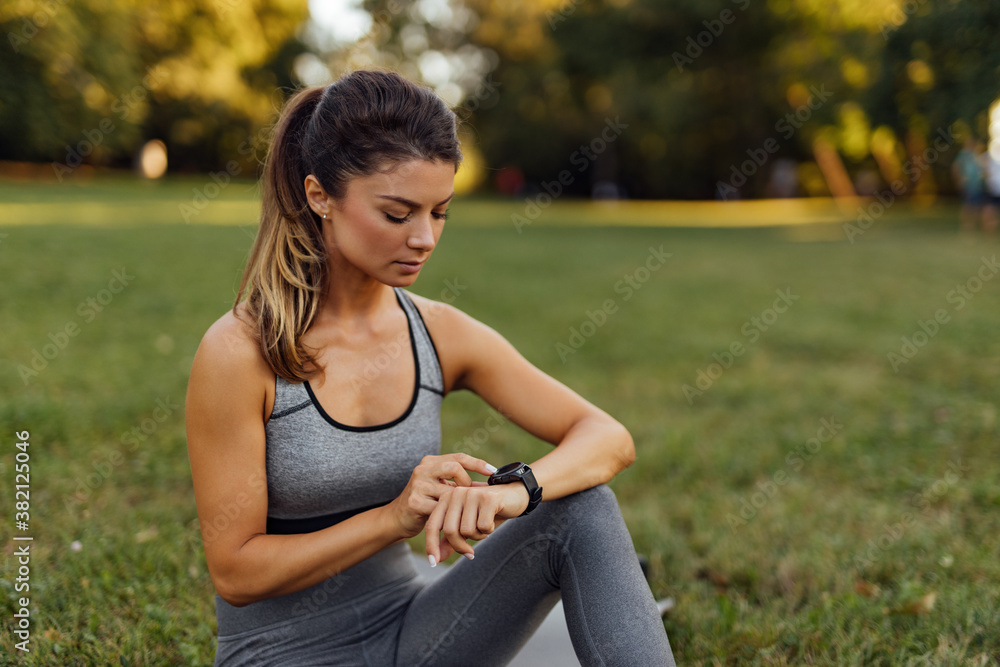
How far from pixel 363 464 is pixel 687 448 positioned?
329 centimetres

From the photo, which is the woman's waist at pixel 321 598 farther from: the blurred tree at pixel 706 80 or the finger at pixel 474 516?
the blurred tree at pixel 706 80

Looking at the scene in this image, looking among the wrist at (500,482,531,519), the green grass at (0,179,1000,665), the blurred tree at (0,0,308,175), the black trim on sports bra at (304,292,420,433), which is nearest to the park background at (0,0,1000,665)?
the green grass at (0,179,1000,665)

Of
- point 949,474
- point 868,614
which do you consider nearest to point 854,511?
point 949,474

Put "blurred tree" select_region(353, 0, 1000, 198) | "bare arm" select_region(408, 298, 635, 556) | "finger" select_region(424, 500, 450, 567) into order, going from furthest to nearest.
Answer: "blurred tree" select_region(353, 0, 1000, 198)
"bare arm" select_region(408, 298, 635, 556)
"finger" select_region(424, 500, 450, 567)

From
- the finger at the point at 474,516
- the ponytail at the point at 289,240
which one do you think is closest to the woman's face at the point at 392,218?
the ponytail at the point at 289,240

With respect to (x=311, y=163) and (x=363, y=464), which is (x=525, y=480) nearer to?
(x=363, y=464)

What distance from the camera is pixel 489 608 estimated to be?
6.55 ft

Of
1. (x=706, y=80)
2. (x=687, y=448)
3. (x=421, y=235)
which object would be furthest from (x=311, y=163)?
(x=706, y=80)

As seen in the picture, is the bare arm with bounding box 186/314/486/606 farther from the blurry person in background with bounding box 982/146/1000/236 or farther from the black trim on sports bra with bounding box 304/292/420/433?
the blurry person in background with bounding box 982/146/1000/236

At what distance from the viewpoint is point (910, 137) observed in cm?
2600

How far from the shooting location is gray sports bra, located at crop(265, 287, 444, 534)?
1.86 meters

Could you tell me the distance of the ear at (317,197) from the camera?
6.33 ft

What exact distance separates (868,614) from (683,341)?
4.86m

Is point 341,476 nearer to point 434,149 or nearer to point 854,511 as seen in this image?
point 434,149
